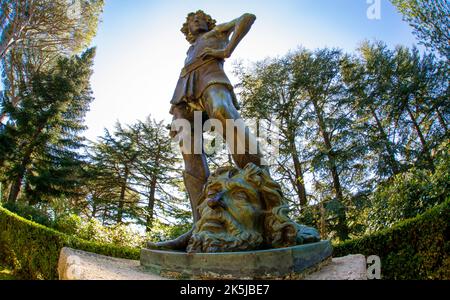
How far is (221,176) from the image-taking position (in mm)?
2791

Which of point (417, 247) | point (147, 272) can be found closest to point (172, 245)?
point (147, 272)

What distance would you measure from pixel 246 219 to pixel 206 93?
4.86 ft

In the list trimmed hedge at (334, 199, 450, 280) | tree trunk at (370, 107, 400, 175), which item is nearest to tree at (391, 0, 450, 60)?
tree trunk at (370, 107, 400, 175)

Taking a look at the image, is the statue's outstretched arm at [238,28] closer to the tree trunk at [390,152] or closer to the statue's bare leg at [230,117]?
the statue's bare leg at [230,117]

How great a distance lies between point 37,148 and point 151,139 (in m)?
5.77

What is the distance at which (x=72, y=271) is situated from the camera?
A: 2.00 meters

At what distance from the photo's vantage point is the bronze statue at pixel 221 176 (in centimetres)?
242

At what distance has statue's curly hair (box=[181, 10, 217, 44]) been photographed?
13.2 feet

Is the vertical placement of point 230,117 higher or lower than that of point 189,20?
lower

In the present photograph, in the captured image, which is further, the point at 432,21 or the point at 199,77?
the point at 432,21

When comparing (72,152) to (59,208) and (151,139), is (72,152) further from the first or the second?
(59,208)

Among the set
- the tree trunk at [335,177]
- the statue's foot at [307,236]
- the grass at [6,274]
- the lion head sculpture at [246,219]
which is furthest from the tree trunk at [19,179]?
the statue's foot at [307,236]

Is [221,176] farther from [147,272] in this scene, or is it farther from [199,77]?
[199,77]
